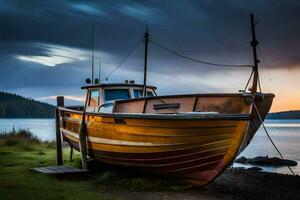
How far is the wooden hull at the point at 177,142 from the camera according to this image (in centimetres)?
977

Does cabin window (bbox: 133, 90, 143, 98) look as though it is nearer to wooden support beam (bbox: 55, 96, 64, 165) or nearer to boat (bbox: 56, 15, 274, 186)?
boat (bbox: 56, 15, 274, 186)

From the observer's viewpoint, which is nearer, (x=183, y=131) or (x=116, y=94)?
(x=183, y=131)

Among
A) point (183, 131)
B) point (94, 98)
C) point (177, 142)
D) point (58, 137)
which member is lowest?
point (58, 137)

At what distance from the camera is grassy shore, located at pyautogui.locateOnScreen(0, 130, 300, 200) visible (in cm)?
915

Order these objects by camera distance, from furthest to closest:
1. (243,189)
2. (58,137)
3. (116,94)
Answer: (58,137) < (116,94) < (243,189)

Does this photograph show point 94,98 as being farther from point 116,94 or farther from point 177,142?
point 177,142

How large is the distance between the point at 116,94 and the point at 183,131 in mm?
4713

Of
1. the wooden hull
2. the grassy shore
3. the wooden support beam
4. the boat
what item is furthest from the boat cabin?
the grassy shore

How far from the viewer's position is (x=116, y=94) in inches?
563

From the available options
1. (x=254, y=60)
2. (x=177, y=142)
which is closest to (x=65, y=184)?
(x=177, y=142)

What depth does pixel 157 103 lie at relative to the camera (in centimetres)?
1121

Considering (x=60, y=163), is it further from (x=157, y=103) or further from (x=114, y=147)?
(x=157, y=103)

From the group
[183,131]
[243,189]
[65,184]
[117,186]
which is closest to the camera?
[183,131]

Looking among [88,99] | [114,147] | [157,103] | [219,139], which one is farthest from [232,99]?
[88,99]
